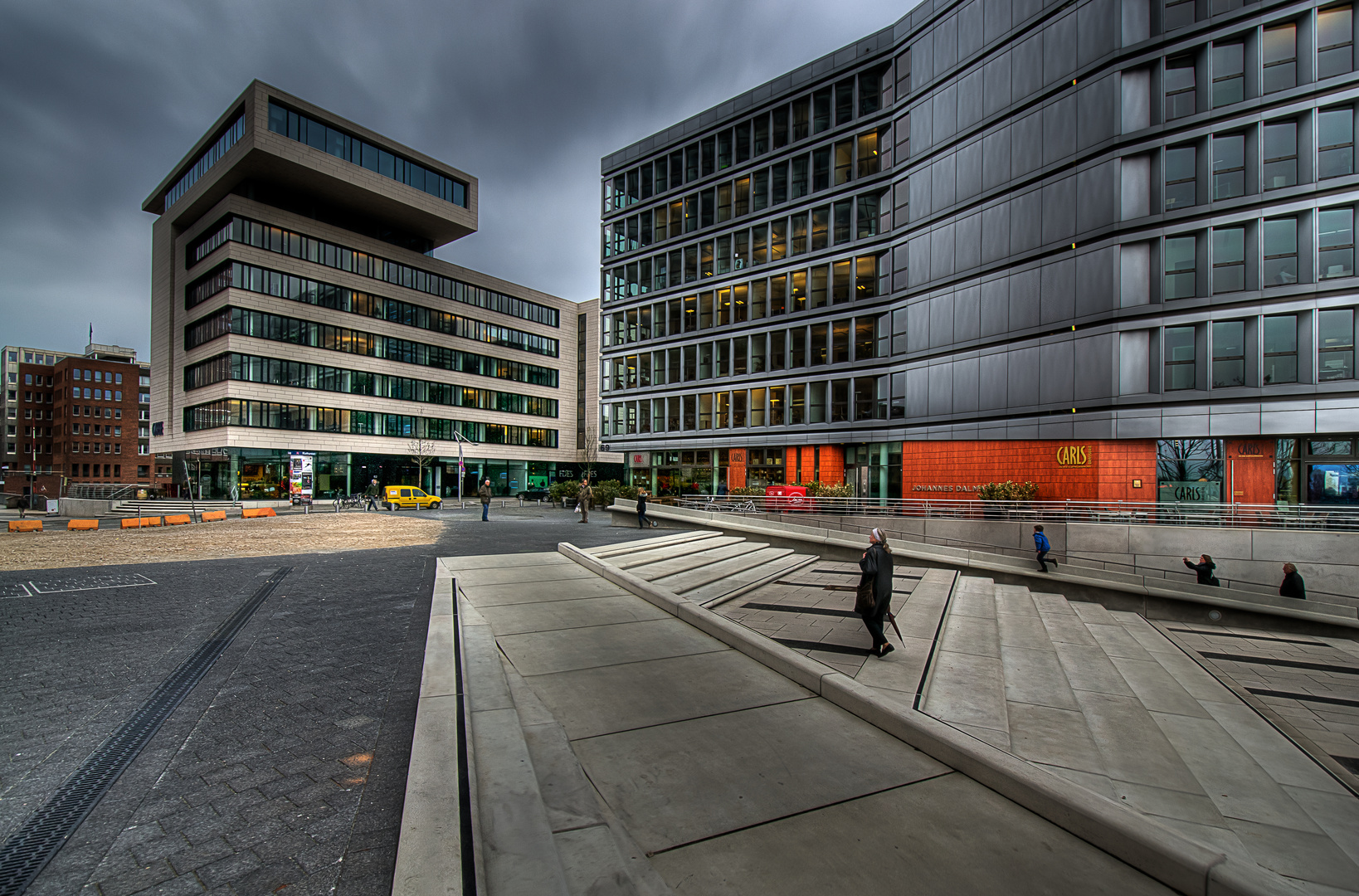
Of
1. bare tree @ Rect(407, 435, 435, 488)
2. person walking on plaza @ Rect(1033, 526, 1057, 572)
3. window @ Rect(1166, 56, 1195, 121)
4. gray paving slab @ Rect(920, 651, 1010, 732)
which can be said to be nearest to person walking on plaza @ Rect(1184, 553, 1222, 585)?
person walking on plaza @ Rect(1033, 526, 1057, 572)

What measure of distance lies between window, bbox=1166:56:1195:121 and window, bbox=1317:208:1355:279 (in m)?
6.02

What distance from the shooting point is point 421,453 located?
5344 cm

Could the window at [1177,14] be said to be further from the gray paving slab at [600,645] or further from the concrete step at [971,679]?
the gray paving slab at [600,645]

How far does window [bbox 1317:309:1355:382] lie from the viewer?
1958 cm

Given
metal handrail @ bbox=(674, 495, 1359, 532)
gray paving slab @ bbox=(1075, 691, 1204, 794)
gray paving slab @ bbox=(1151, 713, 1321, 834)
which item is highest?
metal handrail @ bbox=(674, 495, 1359, 532)

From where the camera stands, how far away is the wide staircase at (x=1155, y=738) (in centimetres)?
441

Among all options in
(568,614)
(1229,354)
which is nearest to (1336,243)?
(1229,354)

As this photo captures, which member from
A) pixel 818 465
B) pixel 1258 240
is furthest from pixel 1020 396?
pixel 818 465

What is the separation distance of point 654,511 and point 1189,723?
2044cm

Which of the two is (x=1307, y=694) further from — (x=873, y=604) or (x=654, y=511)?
(x=654, y=511)

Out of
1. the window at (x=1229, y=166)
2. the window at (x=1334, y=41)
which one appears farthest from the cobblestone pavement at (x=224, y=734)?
the window at (x=1334, y=41)

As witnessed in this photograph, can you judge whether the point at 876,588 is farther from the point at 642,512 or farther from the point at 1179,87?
the point at 1179,87

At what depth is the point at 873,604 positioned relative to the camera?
754 cm

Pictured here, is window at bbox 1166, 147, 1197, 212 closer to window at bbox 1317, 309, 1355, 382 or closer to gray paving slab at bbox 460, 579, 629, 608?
window at bbox 1317, 309, 1355, 382
